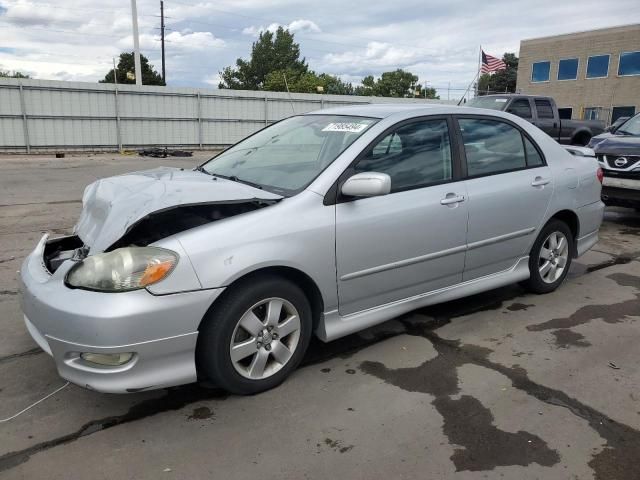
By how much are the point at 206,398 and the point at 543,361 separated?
6.96ft

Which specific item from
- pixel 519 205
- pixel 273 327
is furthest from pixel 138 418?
pixel 519 205

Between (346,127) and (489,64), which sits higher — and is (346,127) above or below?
below

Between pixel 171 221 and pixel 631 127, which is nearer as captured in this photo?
pixel 171 221

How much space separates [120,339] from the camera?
2.46 metres

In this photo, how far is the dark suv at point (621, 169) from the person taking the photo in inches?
279

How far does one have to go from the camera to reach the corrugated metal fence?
60.8 ft

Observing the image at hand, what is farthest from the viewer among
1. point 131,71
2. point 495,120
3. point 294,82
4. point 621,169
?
point 294,82

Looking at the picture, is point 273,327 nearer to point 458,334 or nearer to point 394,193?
point 394,193

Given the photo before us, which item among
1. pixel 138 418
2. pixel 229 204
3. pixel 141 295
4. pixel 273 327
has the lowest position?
pixel 138 418

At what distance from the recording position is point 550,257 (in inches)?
181

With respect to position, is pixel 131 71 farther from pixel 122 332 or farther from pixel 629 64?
pixel 122 332

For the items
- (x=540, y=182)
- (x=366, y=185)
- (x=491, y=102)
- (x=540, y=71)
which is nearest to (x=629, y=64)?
(x=540, y=71)

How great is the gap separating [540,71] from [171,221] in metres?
41.5

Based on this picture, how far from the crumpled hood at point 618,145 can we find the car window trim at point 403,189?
4.64m
